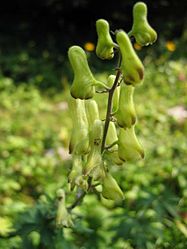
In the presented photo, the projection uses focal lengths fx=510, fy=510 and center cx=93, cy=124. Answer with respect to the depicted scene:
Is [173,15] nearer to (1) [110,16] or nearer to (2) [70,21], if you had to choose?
(1) [110,16]

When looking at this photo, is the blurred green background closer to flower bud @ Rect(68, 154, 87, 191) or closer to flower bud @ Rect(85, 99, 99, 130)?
flower bud @ Rect(68, 154, 87, 191)

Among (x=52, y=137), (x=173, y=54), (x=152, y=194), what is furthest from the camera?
(x=173, y=54)

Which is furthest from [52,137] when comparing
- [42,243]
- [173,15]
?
[173,15]

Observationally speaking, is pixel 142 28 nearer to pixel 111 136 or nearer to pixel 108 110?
pixel 108 110

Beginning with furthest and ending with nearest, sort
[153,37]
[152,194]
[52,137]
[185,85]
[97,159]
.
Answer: [185,85] → [52,137] → [152,194] → [97,159] → [153,37]

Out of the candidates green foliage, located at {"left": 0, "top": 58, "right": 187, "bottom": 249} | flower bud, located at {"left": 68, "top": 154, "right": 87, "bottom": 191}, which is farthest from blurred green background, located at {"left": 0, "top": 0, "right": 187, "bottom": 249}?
flower bud, located at {"left": 68, "top": 154, "right": 87, "bottom": 191}

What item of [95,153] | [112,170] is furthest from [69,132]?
[95,153]

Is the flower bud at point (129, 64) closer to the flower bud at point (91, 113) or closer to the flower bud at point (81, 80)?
the flower bud at point (81, 80)
